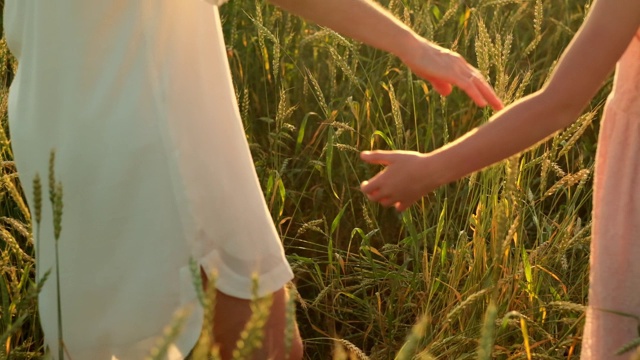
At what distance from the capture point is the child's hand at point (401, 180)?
1.56 meters

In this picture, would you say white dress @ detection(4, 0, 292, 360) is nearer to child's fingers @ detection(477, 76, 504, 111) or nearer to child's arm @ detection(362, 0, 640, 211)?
child's arm @ detection(362, 0, 640, 211)

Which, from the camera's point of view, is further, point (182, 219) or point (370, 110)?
point (370, 110)

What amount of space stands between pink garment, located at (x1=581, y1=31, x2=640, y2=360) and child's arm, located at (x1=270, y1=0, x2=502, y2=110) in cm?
22

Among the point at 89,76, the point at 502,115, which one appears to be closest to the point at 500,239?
the point at 502,115

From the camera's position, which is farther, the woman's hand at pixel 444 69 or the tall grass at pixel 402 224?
the tall grass at pixel 402 224

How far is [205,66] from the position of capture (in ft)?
5.45

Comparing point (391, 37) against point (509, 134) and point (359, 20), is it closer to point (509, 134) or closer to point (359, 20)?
point (359, 20)

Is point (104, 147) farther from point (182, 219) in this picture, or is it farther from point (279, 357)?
point (279, 357)

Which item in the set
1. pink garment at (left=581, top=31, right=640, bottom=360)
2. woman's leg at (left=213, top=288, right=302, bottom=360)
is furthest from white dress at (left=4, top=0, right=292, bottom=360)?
pink garment at (left=581, top=31, right=640, bottom=360)

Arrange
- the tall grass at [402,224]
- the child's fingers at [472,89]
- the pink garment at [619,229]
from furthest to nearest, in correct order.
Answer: the tall grass at [402,224]
the child's fingers at [472,89]
the pink garment at [619,229]

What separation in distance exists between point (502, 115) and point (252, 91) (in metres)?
1.55

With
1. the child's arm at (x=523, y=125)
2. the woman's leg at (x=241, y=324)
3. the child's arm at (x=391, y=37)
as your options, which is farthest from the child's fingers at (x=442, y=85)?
the woman's leg at (x=241, y=324)

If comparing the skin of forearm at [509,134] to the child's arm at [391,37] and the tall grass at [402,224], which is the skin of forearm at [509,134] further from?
the child's arm at [391,37]

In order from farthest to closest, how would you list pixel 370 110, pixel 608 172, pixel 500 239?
pixel 370 110 → pixel 608 172 → pixel 500 239
